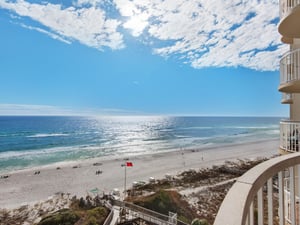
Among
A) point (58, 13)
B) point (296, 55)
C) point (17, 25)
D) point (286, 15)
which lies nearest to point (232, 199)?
point (286, 15)

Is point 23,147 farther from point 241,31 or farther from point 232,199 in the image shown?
point 232,199

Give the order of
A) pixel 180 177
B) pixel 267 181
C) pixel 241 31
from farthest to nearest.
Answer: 1. pixel 180 177
2. pixel 241 31
3. pixel 267 181

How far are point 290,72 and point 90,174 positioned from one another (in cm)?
2031

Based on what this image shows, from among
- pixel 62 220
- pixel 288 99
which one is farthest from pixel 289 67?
pixel 62 220

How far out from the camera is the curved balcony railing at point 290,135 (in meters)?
5.21

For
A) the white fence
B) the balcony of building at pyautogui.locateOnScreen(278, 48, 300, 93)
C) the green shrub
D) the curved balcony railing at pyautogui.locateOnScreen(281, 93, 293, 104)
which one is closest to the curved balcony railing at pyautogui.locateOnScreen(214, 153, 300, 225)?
the balcony of building at pyautogui.locateOnScreen(278, 48, 300, 93)

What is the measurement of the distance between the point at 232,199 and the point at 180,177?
64.7 ft

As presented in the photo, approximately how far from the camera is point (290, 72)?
5953 millimetres

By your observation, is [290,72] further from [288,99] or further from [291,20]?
[288,99]

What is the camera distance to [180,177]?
64.3ft

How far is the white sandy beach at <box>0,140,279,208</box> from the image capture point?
1684cm

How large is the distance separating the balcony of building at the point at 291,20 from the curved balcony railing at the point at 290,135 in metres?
2.72

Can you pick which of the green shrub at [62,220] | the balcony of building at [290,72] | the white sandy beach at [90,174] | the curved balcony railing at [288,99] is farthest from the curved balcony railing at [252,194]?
the white sandy beach at [90,174]

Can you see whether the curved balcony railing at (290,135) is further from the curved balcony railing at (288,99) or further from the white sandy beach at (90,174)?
the white sandy beach at (90,174)
